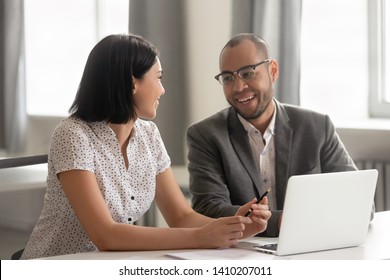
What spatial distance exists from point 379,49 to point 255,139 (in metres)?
1.60

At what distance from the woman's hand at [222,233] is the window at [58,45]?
3948 mm

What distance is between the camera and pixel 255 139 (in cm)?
306

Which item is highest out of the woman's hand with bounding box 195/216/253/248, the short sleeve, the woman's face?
the woman's face

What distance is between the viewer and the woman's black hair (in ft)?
8.49

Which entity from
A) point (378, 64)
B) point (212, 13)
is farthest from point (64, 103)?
point (378, 64)

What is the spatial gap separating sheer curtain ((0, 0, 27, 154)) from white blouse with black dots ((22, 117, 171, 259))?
3927mm

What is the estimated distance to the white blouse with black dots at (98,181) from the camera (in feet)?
8.26

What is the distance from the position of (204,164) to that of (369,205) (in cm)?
78

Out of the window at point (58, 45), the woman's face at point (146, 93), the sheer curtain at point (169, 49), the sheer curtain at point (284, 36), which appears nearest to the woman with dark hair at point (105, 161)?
the woman's face at point (146, 93)

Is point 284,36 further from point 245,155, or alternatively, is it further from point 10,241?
point 10,241

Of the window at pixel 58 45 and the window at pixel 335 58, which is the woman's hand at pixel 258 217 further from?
the window at pixel 58 45

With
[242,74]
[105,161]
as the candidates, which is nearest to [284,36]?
[242,74]

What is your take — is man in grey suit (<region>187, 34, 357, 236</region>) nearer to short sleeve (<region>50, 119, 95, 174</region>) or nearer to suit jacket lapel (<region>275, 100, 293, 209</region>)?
suit jacket lapel (<region>275, 100, 293, 209</region>)

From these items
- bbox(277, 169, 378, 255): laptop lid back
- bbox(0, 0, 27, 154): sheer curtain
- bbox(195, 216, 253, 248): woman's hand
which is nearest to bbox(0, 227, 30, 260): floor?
bbox(195, 216, 253, 248): woman's hand
